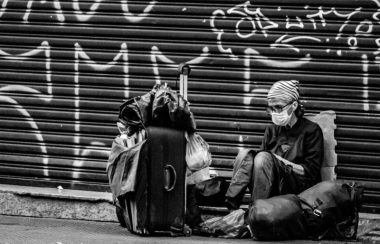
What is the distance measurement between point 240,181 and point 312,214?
2.22 ft

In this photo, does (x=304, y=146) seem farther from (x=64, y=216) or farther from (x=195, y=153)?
(x=64, y=216)

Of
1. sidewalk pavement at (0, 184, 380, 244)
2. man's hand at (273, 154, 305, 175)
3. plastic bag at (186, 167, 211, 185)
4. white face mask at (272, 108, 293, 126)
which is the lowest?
sidewalk pavement at (0, 184, 380, 244)

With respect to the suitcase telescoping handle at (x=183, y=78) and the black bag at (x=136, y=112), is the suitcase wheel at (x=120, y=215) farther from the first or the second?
the suitcase telescoping handle at (x=183, y=78)

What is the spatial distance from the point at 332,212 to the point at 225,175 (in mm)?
1492

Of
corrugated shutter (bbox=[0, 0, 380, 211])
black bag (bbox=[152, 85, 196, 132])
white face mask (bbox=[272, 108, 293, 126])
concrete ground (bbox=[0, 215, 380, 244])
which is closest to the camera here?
concrete ground (bbox=[0, 215, 380, 244])

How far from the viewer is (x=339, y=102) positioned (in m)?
8.12

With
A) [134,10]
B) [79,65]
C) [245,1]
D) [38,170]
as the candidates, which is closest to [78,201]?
[38,170]

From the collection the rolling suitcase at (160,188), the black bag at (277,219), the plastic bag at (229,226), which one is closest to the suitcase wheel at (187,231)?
the rolling suitcase at (160,188)

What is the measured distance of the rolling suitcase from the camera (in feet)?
23.6

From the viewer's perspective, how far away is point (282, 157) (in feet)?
25.1

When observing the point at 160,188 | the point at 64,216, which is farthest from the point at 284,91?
the point at 64,216

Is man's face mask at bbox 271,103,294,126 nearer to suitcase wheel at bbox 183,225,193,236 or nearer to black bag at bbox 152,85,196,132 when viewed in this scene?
black bag at bbox 152,85,196,132

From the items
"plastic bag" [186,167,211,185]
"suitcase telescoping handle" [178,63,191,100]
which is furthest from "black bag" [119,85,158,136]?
"plastic bag" [186,167,211,185]

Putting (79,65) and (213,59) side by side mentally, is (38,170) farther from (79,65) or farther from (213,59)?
(213,59)
